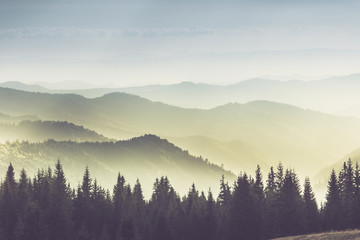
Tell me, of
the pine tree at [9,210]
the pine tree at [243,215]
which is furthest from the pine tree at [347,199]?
the pine tree at [9,210]

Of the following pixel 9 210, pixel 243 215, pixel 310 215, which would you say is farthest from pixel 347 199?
pixel 9 210

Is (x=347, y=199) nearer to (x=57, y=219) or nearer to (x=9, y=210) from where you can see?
(x=57, y=219)

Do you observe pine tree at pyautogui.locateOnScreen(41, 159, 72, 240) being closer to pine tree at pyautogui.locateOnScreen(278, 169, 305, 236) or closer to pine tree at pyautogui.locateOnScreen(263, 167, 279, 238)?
pine tree at pyautogui.locateOnScreen(263, 167, 279, 238)

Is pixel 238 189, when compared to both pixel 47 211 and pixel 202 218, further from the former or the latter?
pixel 47 211

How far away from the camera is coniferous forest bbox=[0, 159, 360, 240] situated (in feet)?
394

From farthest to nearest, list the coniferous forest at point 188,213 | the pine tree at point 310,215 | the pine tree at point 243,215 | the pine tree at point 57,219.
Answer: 1. the pine tree at point 57,219
2. the pine tree at point 310,215
3. the coniferous forest at point 188,213
4. the pine tree at point 243,215

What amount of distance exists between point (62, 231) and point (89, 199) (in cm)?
2190

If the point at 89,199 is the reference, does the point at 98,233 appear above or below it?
below

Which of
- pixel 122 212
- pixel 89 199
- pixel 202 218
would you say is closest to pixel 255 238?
pixel 202 218

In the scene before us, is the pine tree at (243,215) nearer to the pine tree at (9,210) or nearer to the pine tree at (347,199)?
the pine tree at (347,199)

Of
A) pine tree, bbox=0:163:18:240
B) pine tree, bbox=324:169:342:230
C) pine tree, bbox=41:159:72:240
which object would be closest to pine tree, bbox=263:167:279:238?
pine tree, bbox=324:169:342:230

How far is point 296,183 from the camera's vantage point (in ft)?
431

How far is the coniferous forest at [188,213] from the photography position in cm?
12019

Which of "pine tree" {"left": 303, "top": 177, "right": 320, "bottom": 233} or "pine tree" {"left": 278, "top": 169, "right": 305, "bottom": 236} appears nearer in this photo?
"pine tree" {"left": 278, "top": 169, "right": 305, "bottom": 236}
